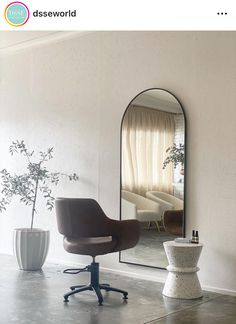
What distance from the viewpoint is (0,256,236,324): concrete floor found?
375 cm

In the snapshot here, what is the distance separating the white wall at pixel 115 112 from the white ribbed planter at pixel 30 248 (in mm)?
447

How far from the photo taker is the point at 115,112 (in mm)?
5555

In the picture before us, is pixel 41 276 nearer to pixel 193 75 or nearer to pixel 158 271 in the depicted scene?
pixel 158 271

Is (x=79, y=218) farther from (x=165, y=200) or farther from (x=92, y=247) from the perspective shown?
(x=165, y=200)

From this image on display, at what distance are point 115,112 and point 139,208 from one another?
3.64 feet

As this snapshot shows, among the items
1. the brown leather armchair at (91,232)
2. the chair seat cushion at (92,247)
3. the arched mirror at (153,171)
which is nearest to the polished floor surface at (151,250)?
the arched mirror at (153,171)

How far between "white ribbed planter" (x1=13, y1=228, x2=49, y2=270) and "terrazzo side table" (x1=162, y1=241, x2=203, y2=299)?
1721 millimetres

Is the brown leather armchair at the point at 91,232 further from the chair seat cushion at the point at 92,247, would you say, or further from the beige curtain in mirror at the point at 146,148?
the beige curtain in mirror at the point at 146,148

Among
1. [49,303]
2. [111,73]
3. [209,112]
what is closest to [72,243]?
[49,303]

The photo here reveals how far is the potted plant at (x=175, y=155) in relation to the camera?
496 centimetres
